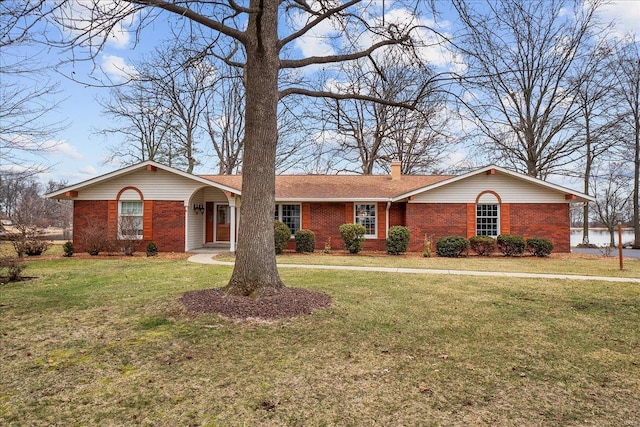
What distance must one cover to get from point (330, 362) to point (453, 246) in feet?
41.5

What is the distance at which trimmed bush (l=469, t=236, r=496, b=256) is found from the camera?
621 inches

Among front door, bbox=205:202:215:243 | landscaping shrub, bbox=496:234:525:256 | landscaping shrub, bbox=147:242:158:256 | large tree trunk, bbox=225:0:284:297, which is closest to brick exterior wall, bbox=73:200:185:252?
landscaping shrub, bbox=147:242:158:256

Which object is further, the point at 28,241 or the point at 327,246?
the point at 327,246

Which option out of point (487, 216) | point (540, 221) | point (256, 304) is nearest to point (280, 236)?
point (487, 216)

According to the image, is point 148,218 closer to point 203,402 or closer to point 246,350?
point 246,350

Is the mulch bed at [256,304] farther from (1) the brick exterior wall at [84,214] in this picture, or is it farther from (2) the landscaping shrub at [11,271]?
(1) the brick exterior wall at [84,214]

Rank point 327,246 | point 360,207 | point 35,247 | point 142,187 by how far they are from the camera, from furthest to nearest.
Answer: point 360,207, point 327,246, point 142,187, point 35,247

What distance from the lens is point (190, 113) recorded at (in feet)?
98.4

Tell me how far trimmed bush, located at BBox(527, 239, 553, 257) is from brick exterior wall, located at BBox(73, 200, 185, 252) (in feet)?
47.5

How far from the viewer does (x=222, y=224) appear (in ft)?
64.2

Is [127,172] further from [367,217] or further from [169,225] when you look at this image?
[367,217]

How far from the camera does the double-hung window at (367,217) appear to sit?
17938 millimetres

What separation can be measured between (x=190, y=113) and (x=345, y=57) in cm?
2561

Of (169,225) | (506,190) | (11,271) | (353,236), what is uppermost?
(506,190)
